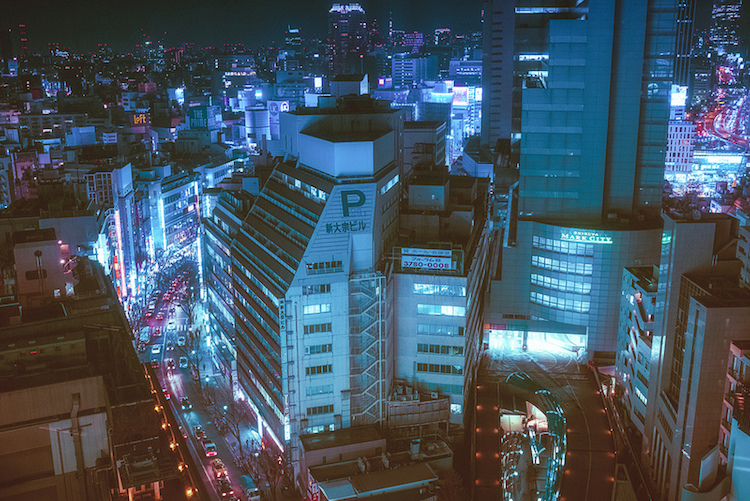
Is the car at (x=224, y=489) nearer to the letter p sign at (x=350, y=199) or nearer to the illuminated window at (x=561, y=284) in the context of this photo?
the letter p sign at (x=350, y=199)

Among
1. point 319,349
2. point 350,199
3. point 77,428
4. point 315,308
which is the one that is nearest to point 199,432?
point 319,349

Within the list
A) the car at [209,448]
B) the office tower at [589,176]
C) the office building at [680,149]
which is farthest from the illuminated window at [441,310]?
the office building at [680,149]

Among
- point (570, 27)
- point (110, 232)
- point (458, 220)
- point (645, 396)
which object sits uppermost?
point (570, 27)

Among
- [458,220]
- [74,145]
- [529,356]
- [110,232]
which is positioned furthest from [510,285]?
[74,145]

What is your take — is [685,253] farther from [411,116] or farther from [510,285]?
[411,116]

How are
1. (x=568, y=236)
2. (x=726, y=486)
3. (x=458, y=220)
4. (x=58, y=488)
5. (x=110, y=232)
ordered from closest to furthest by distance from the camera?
(x=58, y=488) < (x=726, y=486) < (x=458, y=220) < (x=568, y=236) < (x=110, y=232)

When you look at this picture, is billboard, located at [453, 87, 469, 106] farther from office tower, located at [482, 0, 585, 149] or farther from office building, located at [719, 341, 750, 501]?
office building, located at [719, 341, 750, 501]

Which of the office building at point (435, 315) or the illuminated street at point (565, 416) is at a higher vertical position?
the office building at point (435, 315)
